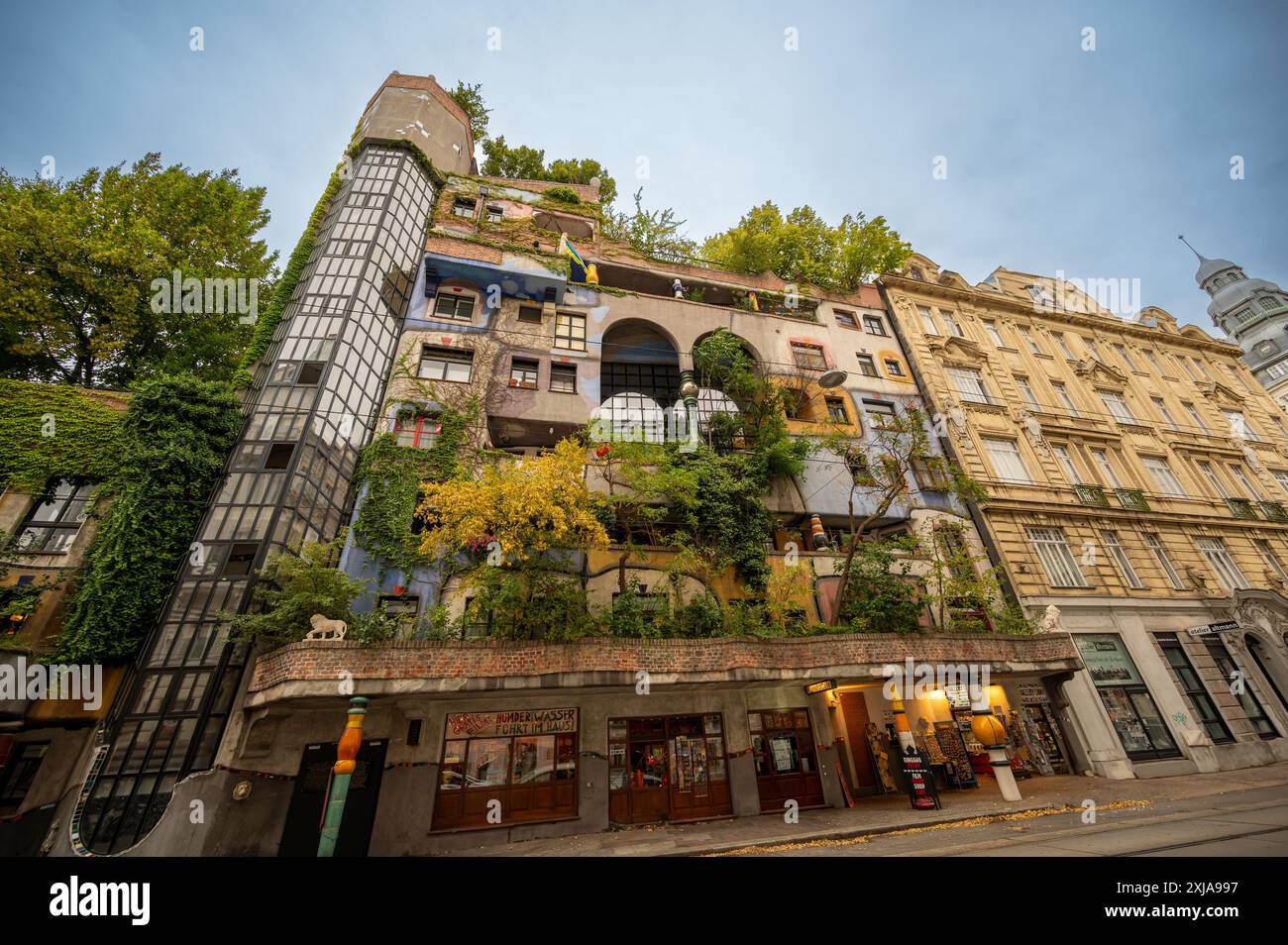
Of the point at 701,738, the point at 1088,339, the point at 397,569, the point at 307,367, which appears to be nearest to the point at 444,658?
the point at 397,569

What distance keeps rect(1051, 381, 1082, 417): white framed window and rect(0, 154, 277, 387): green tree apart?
36.4 meters

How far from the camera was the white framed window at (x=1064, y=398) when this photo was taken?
25.4m

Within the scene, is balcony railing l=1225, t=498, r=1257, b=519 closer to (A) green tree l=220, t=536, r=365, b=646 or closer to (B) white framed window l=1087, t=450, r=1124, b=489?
(B) white framed window l=1087, t=450, r=1124, b=489

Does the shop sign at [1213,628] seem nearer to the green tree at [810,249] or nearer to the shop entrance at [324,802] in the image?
the green tree at [810,249]

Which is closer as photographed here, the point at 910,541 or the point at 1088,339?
the point at 910,541

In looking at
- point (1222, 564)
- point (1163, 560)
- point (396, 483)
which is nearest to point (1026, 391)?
point (1163, 560)

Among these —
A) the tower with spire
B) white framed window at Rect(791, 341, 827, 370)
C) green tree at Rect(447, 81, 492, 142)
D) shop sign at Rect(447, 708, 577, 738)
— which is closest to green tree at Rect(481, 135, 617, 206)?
green tree at Rect(447, 81, 492, 142)

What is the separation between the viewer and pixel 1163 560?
21.5 meters

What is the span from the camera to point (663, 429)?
834 inches

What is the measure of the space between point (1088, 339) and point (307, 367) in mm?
38165

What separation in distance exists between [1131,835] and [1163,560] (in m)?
19.5

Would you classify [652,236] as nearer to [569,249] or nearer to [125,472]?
[569,249]
